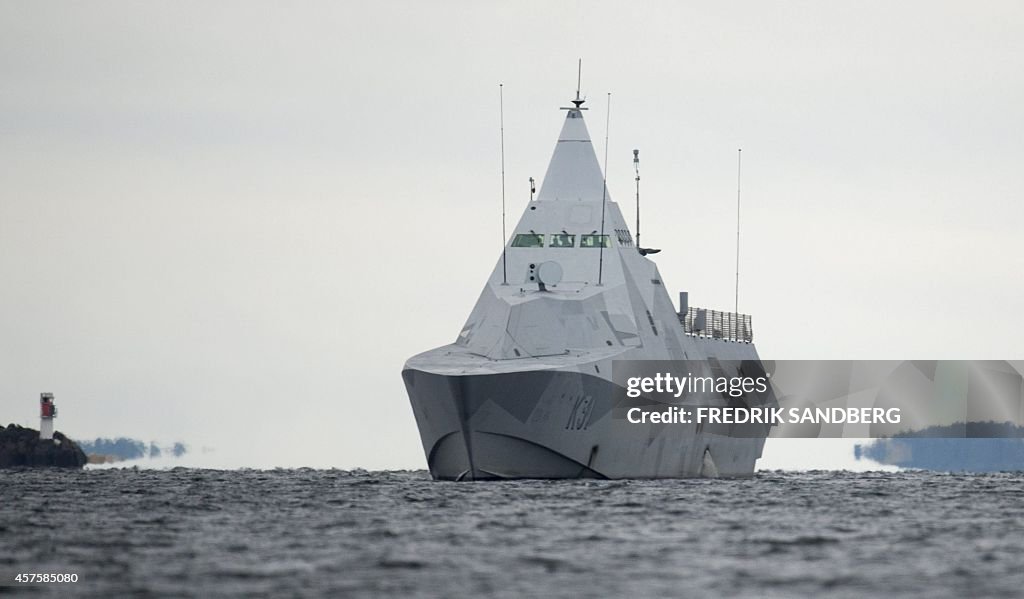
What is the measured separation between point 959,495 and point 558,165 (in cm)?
2292

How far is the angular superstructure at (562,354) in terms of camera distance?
74812 mm

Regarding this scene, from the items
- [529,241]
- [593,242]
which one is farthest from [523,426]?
[529,241]

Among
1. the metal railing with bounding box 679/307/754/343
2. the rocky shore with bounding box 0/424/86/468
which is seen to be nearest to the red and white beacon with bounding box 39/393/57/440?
the rocky shore with bounding box 0/424/86/468

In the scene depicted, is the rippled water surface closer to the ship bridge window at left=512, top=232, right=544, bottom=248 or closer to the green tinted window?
the green tinted window

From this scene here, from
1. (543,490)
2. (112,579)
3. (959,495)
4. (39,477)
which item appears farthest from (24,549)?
(39,477)

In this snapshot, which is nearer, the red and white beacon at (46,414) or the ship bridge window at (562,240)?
the ship bridge window at (562,240)

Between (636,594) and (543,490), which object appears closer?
(636,594)

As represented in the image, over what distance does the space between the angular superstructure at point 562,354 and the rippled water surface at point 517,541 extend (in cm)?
181

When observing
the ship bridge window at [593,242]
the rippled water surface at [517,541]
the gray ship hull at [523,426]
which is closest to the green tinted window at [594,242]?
the ship bridge window at [593,242]

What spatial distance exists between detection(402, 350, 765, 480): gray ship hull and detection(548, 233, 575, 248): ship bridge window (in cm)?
937

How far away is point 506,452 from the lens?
247 feet

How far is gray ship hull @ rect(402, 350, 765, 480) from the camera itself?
74.1 m

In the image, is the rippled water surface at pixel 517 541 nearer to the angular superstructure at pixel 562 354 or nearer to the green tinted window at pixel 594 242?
the angular superstructure at pixel 562 354

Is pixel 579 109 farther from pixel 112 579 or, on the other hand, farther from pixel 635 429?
pixel 112 579
